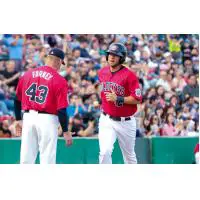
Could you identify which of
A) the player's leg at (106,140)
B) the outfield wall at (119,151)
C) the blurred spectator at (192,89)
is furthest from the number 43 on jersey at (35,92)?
the blurred spectator at (192,89)

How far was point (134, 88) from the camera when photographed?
8695 millimetres

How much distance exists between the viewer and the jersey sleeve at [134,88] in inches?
340

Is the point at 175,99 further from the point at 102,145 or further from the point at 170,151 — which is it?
the point at 102,145

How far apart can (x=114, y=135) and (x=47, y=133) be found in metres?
0.94

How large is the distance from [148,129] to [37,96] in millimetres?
4114

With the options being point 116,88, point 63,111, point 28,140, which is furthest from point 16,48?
point 63,111

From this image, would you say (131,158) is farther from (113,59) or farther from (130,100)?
(113,59)

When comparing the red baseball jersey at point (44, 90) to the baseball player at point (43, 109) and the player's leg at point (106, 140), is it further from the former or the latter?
the player's leg at point (106, 140)

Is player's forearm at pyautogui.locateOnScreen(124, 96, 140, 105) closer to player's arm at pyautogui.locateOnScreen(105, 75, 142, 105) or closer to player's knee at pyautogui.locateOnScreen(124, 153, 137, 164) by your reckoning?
player's arm at pyautogui.locateOnScreen(105, 75, 142, 105)

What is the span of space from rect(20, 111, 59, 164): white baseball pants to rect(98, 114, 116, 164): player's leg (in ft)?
2.11

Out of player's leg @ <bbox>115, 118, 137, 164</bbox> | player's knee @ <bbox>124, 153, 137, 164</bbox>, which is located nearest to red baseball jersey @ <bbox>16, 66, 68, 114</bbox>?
player's leg @ <bbox>115, 118, 137, 164</bbox>

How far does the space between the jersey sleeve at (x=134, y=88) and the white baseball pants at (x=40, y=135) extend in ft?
3.44

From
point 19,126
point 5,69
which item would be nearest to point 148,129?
point 5,69

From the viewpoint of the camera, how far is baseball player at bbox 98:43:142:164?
343 inches
